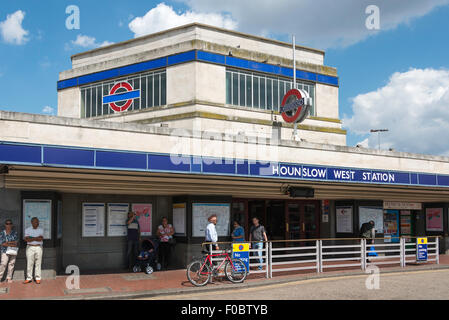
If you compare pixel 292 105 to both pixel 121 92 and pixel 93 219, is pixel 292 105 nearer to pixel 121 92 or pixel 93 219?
pixel 121 92

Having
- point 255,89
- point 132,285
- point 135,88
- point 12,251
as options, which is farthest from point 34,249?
point 255,89

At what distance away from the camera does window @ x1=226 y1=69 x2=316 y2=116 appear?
89.8 ft

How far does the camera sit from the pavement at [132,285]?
1120 centimetres

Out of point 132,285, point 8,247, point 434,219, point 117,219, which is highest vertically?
point 117,219

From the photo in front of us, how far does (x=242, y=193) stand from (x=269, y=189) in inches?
38.9

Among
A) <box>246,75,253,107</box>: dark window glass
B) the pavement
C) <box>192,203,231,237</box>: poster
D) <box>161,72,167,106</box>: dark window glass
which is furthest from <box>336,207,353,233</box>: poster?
<box>161,72,167,106</box>: dark window glass

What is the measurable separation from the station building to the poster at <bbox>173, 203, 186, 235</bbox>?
35 mm

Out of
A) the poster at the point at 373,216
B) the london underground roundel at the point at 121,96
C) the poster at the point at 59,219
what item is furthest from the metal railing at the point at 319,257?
the london underground roundel at the point at 121,96

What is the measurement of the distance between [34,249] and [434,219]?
1865 cm

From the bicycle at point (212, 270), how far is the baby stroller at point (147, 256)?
2185mm

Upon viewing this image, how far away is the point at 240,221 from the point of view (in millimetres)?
19109

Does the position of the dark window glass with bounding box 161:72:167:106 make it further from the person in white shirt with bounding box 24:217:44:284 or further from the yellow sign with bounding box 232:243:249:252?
the yellow sign with bounding box 232:243:249:252

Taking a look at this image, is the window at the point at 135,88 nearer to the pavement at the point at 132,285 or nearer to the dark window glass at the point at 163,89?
the dark window glass at the point at 163,89

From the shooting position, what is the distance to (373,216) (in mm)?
20828
